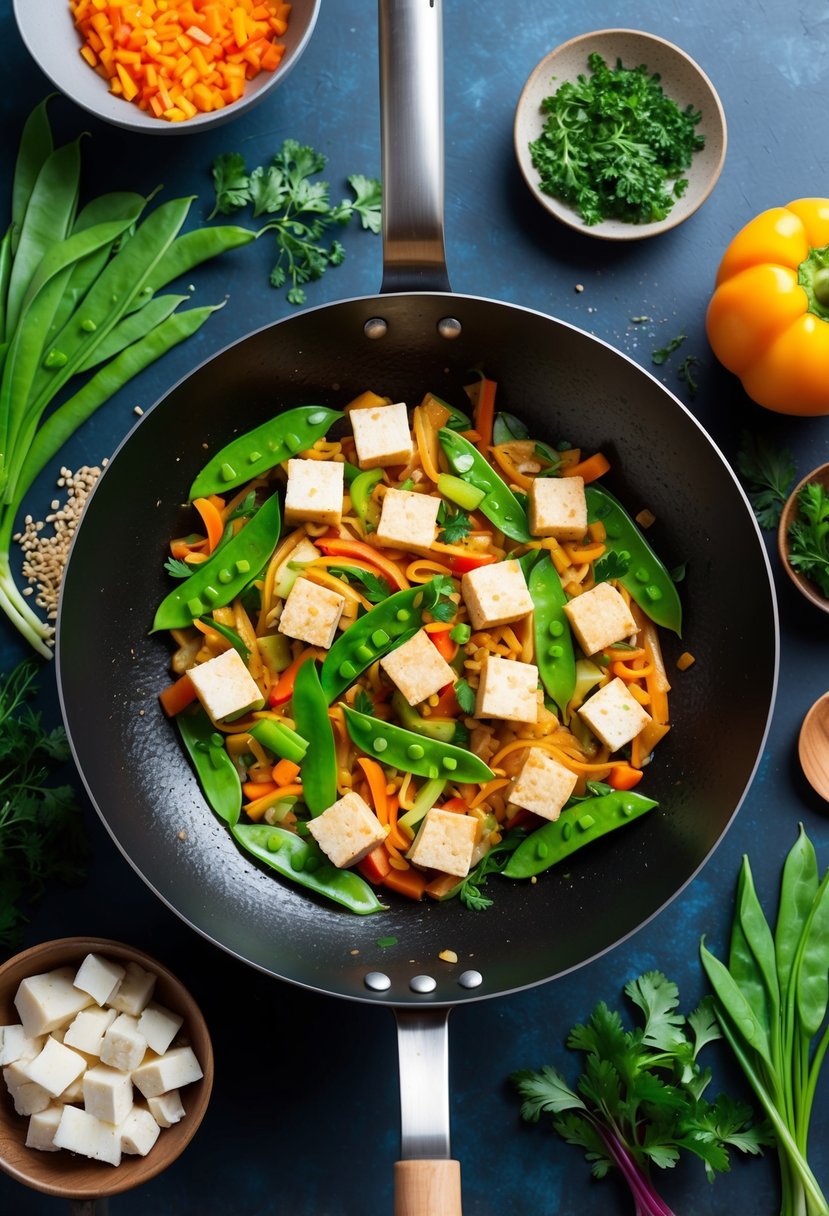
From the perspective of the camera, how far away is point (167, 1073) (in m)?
2.93

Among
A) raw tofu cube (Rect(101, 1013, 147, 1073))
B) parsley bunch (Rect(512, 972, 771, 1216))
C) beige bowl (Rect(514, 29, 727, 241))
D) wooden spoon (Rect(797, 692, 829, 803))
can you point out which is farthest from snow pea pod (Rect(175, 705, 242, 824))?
beige bowl (Rect(514, 29, 727, 241))

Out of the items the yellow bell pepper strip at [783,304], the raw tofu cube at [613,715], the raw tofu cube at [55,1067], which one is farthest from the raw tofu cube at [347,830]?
the yellow bell pepper strip at [783,304]

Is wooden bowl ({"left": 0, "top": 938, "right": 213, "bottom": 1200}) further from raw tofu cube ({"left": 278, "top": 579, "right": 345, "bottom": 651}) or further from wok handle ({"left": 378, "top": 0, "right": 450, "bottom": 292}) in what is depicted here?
wok handle ({"left": 378, "top": 0, "right": 450, "bottom": 292})

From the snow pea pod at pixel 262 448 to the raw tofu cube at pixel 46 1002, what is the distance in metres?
1.46

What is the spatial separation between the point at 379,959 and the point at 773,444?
207cm

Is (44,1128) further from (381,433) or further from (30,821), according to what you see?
(381,433)

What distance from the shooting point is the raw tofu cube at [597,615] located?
3.13 m

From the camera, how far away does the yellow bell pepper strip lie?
321 centimetres

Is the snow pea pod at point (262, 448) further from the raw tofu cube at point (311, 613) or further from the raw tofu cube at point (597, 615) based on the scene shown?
the raw tofu cube at point (597, 615)

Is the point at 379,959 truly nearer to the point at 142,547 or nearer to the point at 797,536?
the point at 142,547

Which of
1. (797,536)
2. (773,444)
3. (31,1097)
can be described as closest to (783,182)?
(773,444)

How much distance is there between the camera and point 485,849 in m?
3.15

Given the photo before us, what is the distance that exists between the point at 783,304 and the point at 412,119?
1.23 metres

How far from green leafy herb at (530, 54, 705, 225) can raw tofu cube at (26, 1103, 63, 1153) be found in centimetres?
314
